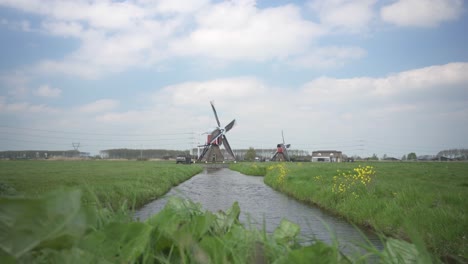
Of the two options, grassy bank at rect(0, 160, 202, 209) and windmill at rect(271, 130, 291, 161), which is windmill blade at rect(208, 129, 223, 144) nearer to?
windmill at rect(271, 130, 291, 161)

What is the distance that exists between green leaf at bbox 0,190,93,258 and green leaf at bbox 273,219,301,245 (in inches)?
37.3

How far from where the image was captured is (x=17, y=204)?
60cm

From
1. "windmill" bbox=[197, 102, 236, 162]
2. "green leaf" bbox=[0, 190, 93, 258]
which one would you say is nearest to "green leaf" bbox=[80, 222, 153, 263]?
"green leaf" bbox=[0, 190, 93, 258]

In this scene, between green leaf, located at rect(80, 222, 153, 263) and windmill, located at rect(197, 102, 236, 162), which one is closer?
green leaf, located at rect(80, 222, 153, 263)

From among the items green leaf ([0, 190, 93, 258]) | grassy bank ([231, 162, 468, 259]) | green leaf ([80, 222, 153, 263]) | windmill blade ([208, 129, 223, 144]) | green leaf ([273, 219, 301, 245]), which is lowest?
grassy bank ([231, 162, 468, 259])

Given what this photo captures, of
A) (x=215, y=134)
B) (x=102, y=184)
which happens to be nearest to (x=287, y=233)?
(x=102, y=184)

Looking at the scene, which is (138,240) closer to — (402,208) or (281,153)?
(402,208)

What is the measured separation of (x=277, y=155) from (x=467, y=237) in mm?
88471

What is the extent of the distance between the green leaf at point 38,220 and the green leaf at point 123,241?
0.37 meters

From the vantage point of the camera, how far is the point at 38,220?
62 centimetres

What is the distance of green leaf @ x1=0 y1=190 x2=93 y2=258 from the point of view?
0.60m

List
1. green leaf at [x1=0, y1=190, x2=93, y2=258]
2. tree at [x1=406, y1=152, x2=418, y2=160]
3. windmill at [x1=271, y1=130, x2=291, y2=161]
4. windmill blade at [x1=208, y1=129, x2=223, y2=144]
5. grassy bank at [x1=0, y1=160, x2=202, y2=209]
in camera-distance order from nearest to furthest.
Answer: green leaf at [x1=0, y1=190, x2=93, y2=258] < grassy bank at [x1=0, y1=160, x2=202, y2=209] < windmill blade at [x1=208, y1=129, x2=223, y2=144] < windmill at [x1=271, y1=130, x2=291, y2=161] < tree at [x1=406, y1=152, x2=418, y2=160]

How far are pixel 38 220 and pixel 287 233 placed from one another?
1.06 m

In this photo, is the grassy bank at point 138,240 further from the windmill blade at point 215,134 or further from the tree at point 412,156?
the tree at point 412,156
